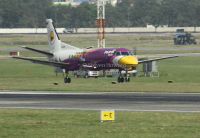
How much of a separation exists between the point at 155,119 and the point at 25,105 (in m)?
11.8

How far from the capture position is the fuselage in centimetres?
5569

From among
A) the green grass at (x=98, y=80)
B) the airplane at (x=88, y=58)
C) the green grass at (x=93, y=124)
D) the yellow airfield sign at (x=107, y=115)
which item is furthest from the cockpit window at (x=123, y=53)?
the yellow airfield sign at (x=107, y=115)

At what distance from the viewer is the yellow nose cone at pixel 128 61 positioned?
55.1 meters

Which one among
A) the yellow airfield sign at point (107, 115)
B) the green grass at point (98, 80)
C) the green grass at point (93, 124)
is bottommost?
the green grass at point (93, 124)

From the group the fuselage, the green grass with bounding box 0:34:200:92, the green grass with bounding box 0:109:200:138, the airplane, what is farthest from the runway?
the airplane

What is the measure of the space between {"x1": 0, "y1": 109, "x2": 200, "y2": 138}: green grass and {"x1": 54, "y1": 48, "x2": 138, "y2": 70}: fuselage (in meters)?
24.4

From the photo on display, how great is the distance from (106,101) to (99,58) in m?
20.9

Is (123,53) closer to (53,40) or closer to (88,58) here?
(88,58)

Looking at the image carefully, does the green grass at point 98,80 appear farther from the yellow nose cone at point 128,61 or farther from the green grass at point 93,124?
the green grass at point 93,124

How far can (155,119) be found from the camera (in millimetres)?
28062

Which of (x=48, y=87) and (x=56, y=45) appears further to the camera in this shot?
(x=56, y=45)

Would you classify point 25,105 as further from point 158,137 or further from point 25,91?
point 158,137

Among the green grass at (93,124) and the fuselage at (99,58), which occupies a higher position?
the fuselage at (99,58)

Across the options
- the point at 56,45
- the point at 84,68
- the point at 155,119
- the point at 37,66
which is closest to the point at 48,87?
the point at 84,68
